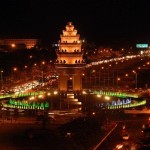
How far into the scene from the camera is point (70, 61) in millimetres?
50531

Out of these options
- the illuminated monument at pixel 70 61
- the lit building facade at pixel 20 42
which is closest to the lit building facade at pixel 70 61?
the illuminated monument at pixel 70 61

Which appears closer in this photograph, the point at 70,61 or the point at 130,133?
the point at 130,133

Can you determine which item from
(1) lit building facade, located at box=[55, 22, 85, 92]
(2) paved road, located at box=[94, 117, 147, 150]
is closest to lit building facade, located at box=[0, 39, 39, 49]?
(1) lit building facade, located at box=[55, 22, 85, 92]

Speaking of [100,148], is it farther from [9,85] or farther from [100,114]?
[9,85]

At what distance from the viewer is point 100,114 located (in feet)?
126

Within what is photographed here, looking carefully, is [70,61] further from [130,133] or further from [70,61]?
[130,133]

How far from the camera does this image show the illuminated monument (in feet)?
165

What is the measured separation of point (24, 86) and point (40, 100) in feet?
50.8

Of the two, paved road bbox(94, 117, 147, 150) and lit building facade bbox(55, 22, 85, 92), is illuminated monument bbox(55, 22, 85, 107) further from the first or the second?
paved road bbox(94, 117, 147, 150)

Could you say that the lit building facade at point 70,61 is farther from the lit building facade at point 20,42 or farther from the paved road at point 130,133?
the lit building facade at point 20,42

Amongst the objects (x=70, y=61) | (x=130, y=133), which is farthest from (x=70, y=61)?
(x=130, y=133)

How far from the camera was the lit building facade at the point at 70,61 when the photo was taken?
165 ft

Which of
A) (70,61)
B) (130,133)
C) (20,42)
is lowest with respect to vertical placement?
(130,133)

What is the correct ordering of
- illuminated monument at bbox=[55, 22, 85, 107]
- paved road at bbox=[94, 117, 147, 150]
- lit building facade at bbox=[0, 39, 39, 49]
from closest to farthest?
paved road at bbox=[94, 117, 147, 150], illuminated monument at bbox=[55, 22, 85, 107], lit building facade at bbox=[0, 39, 39, 49]
